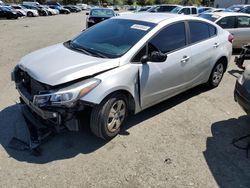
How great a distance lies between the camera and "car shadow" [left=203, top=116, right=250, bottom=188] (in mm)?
3322

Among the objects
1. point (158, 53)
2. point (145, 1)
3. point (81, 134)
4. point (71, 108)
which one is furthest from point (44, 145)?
point (145, 1)

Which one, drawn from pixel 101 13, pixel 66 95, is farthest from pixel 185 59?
pixel 101 13

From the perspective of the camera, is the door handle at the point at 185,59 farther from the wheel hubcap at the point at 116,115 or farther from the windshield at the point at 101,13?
the windshield at the point at 101,13

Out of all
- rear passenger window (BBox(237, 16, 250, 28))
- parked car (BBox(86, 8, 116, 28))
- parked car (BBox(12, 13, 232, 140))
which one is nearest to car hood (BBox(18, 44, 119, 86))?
parked car (BBox(12, 13, 232, 140))

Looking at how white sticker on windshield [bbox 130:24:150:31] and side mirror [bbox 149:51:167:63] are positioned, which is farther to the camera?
white sticker on windshield [bbox 130:24:150:31]

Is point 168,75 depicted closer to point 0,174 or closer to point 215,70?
point 215,70

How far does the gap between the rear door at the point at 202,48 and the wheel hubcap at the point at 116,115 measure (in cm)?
177

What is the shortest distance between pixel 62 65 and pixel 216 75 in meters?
3.66

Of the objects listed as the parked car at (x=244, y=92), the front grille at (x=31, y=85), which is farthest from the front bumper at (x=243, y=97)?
the front grille at (x=31, y=85)

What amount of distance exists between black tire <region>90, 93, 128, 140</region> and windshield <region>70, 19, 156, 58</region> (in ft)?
2.19

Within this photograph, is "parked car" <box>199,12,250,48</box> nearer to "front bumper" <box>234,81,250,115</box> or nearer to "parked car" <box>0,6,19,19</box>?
"front bumper" <box>234,81,250,115</box>

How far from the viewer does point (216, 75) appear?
605cm

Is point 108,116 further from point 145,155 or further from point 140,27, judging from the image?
point 140,27

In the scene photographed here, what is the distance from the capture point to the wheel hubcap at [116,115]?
3.88m
